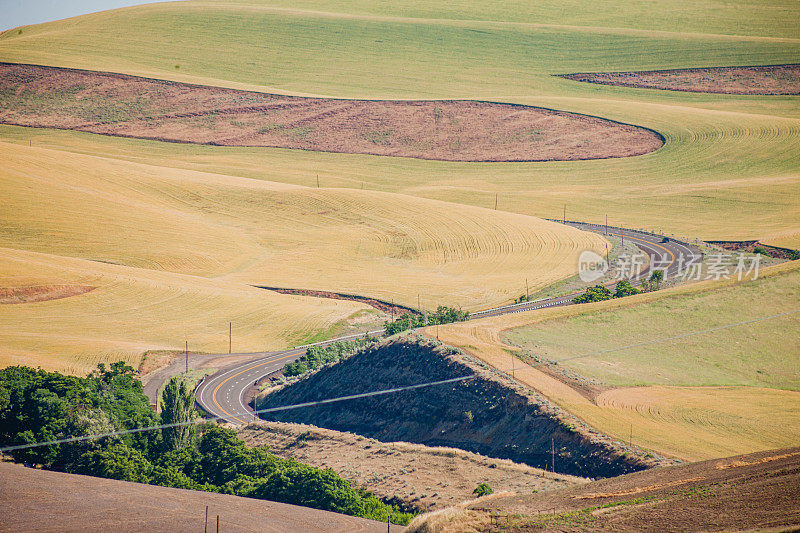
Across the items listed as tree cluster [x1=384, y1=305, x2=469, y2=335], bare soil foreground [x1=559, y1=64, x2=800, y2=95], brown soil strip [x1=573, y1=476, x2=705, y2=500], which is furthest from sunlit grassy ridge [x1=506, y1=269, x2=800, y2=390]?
bare soil foreground [x1=559, y1=64, x2=800, y2=95]

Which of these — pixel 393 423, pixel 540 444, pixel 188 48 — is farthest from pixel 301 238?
pixel 188 48

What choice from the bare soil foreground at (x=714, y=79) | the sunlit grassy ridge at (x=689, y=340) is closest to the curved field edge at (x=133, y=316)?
the sunlit grassy ridge at (x=689, y=340)

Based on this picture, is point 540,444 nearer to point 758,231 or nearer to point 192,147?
point 758,231

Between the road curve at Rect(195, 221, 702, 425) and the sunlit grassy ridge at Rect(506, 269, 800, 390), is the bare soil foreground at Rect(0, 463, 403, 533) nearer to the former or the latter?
the road curve at Rect(195, 221, 702, 425)

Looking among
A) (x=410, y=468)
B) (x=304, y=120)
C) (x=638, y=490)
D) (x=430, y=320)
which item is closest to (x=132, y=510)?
(x=410, y=468)

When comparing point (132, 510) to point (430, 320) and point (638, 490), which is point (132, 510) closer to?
point (638, 490)
